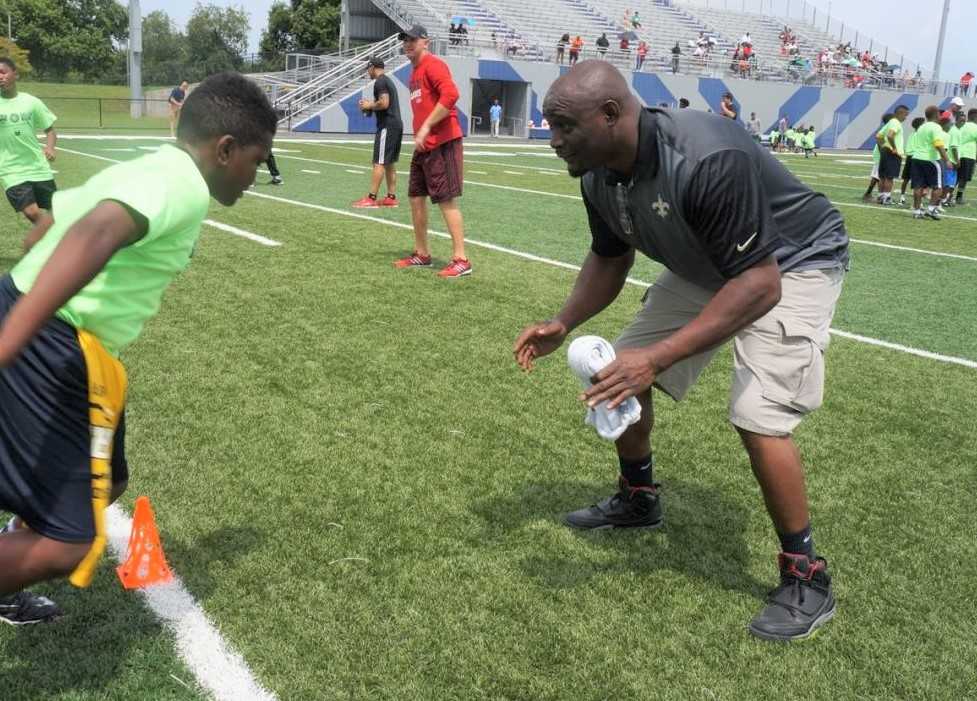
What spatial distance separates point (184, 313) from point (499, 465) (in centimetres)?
346

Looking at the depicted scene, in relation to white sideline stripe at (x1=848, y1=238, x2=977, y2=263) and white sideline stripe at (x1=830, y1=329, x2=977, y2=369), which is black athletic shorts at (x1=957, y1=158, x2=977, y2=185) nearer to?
white sideline stripe at (x1=848, y1=238, x2=977, y2=263)

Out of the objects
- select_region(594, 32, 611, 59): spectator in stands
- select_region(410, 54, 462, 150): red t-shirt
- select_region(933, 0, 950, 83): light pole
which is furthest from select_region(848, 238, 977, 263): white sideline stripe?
select_region(933, 0, 950, 83): light pole

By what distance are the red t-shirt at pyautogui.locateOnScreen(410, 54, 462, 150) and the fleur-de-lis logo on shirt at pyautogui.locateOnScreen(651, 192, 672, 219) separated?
5.40 m

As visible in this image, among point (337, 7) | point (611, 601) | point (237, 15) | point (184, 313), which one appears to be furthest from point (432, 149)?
point (237, 15)

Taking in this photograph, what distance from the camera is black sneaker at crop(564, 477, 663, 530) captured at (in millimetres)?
3584

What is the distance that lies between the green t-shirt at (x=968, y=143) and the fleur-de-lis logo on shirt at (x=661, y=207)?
59.1ft

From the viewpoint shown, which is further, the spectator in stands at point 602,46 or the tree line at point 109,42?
the tree line at point 109,42

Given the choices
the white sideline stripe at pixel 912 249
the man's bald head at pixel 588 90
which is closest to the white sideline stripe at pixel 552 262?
the man's bald head at pixel 588 90

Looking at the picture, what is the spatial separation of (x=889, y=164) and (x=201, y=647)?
17257 millimetres

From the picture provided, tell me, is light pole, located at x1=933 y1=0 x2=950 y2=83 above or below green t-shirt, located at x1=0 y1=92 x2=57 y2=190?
above

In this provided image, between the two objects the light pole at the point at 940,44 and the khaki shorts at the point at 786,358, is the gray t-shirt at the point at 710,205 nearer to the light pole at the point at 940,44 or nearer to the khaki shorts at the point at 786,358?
the khaki shorts at the point at 786,358

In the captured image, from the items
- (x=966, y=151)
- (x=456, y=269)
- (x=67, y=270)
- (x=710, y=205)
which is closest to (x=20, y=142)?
(x=456, y=269)

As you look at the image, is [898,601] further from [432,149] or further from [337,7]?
[337,7]

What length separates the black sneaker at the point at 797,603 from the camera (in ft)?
9.36
